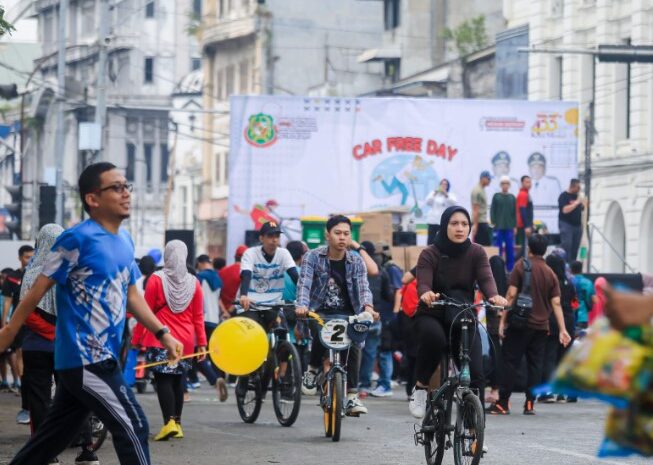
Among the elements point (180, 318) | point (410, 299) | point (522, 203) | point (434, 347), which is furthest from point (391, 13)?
point (434, 347)

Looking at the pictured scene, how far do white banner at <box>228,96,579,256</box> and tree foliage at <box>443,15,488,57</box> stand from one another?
2800 centimetres

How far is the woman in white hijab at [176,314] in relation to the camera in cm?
1365

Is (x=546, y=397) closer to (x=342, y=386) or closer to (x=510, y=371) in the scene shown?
(x=510, y=371)

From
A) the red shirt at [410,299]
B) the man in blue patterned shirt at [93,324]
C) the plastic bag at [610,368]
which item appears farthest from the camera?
the red shirt at [410,299]

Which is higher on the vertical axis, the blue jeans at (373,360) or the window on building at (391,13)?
the window on building at (391,13)

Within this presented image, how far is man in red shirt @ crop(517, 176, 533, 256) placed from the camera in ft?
95.8

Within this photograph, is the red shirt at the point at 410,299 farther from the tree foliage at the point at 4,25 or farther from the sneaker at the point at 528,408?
the tree foliage at the point at 4,25

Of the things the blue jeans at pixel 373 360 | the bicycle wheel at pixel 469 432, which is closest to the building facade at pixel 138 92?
the blue jeans at pixel 373 360

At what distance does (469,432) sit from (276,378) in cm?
471

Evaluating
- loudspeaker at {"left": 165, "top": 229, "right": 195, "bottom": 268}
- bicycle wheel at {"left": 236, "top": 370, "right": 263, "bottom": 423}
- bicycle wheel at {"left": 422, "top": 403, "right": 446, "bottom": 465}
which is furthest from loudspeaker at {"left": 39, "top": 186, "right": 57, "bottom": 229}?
bicycle wheel at {"left": 422, "top": 403, "right": 446, "bottom": 465}

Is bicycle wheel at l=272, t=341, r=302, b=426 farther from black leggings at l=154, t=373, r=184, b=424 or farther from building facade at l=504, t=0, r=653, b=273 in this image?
building facade at l=504, t=0, r=653, b=273

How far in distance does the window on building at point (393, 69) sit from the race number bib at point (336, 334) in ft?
177

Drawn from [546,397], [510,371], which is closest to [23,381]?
[510,371]

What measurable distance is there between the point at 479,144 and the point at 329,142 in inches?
107
